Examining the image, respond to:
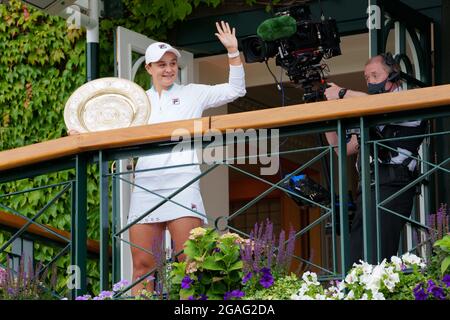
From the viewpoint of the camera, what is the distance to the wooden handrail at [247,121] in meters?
4.61

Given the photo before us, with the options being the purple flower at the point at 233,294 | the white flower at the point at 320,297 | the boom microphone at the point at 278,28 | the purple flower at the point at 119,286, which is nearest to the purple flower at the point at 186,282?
the purple flower at the point at 233,294

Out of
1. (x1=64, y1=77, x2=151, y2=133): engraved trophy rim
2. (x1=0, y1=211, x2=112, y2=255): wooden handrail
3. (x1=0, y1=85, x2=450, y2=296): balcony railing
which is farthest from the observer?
(x1=0, y1=211, x2=112, y2=255): wooden handrail

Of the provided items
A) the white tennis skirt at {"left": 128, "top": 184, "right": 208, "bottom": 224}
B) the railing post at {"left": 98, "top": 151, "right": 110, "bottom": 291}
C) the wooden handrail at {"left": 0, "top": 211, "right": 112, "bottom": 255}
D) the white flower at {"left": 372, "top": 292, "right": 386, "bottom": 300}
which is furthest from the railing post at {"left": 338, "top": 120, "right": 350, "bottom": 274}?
the wooden handrail at {"left": 0, "top": 211, "right": 112, "bottom": 255}

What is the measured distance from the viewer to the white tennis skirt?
19.9 feet

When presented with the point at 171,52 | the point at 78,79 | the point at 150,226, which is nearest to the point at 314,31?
the point at 171,52

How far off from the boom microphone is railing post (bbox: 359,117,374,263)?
81.0 inches

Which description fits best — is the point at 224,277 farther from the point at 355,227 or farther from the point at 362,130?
the point at 355,227

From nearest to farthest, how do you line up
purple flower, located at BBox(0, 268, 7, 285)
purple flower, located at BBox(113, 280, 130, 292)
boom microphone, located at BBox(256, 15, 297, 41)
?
1. purple flower, located at BBox(113, 280, 130, 292)
2. purple flower, located at BBox(0, 268, 7, 285)
3. boom microphone, located at BBox(256, 15, 297, 41)

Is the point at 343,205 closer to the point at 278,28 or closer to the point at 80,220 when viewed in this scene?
the point at 80,220

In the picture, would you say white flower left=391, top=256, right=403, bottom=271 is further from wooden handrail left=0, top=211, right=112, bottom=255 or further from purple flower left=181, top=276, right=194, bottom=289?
wooden handrail left=0, top=211, right=112, bottom=255

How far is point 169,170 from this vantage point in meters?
6.09

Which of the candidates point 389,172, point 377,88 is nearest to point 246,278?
point 389,172

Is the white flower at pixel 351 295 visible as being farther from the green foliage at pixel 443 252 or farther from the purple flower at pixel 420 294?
the green foliage at pixel 443 252
